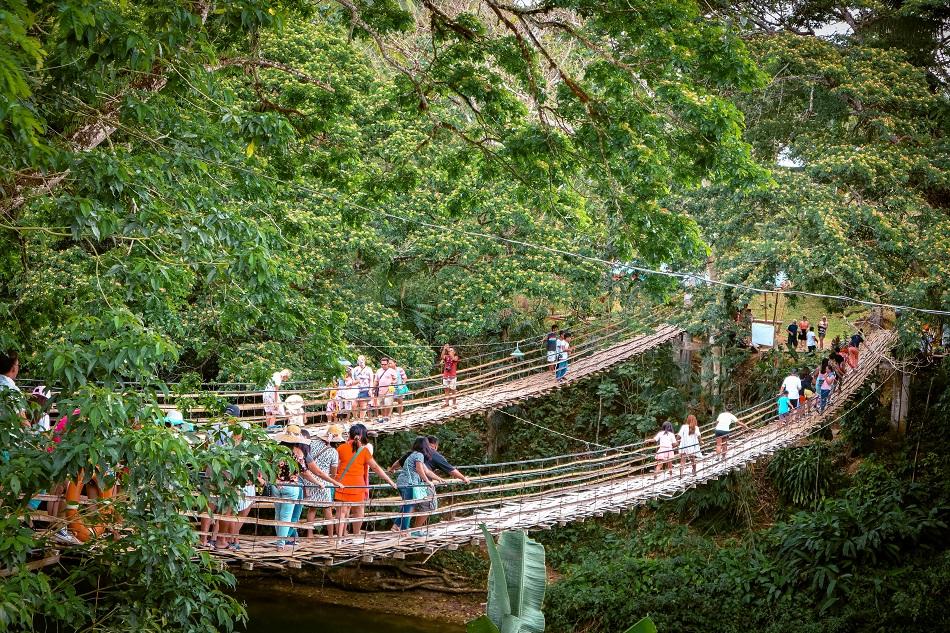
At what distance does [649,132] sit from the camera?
631cm

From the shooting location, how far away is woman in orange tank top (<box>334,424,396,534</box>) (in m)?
7.19

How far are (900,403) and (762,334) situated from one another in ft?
9.38

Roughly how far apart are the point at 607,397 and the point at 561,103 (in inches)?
390

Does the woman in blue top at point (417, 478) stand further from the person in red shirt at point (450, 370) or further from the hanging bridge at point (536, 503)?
the person in red shirt at point (450, 370)

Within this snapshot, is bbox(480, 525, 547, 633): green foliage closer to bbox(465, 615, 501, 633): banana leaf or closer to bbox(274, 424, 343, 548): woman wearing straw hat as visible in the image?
bbox(465, 615, 501, 633): banana leaf

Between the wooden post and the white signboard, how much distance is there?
2.49 m

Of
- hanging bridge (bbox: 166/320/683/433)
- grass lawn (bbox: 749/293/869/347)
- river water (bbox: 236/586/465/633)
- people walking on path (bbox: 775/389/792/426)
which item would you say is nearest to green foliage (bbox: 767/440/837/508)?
people walking on path (bbox: 775/389/792/426)

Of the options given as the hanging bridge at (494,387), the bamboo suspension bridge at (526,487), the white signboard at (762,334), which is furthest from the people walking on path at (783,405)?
the white signboard at (762,334)

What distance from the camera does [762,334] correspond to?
15.5 meters

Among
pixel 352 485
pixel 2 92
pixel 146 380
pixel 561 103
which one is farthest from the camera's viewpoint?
pixel 352 485

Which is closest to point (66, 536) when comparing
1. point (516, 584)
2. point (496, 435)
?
point (516, 584)

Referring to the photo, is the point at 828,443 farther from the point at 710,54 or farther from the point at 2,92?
the point at 2,92

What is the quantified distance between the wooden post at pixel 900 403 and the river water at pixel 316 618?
667cm

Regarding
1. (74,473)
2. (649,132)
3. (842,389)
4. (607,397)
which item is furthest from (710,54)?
(607,397)
